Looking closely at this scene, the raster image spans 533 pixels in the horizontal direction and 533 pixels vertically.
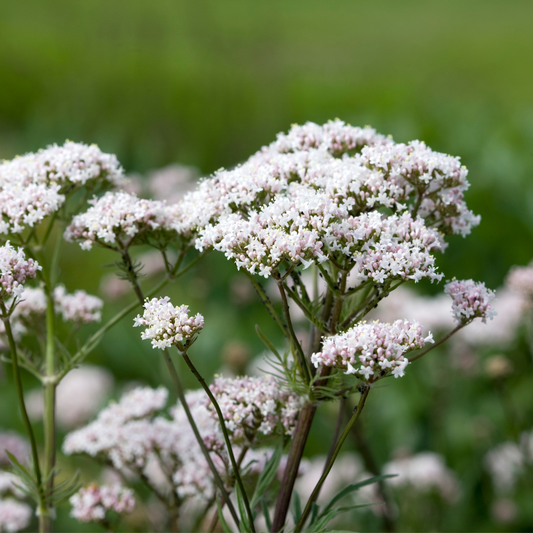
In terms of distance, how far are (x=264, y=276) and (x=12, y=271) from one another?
73cm

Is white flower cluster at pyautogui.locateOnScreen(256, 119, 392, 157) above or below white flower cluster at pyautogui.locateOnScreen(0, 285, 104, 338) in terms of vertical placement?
Result: above

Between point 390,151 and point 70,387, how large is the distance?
12.9 feet

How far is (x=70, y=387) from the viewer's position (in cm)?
512

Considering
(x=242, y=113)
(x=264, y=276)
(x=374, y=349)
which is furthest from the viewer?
(x=242, y=113)

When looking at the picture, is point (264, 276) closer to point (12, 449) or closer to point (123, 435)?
point (123, 435)

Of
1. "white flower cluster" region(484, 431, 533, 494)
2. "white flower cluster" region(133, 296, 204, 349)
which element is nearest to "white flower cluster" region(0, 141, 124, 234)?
"white flower cluster" region(133, 296, 204, 349)

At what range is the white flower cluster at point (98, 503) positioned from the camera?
2.38 meters

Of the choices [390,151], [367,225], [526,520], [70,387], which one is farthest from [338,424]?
[70,387]

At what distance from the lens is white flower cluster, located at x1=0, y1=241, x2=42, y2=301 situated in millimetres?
1751

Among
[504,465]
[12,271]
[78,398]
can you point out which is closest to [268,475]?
[12,271]

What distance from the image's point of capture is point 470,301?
76.0 inches

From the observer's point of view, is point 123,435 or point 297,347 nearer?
point 297,347

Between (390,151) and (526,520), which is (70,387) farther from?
(390,151)

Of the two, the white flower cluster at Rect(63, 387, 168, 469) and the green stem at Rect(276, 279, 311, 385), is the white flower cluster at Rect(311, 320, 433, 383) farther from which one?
the white flower cluster at Rect(63, 387, 168, 469)
